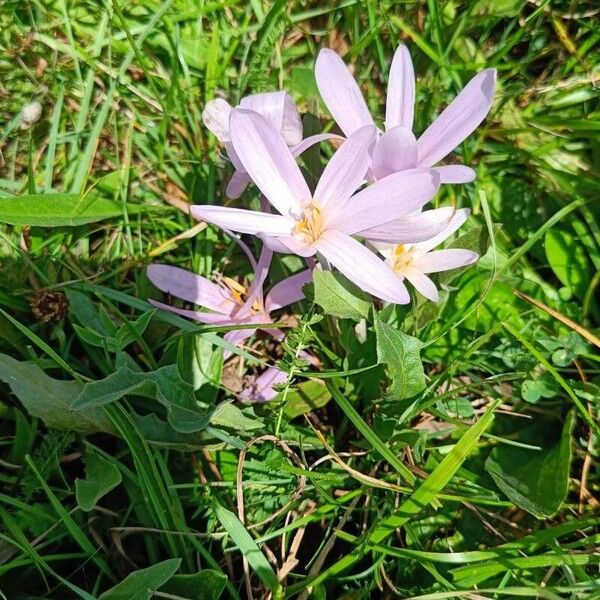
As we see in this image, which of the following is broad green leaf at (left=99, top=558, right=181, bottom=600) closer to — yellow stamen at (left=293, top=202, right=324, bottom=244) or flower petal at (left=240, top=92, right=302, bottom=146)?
yellow stamen at (left=293, top=202, right=324, bottom=244)

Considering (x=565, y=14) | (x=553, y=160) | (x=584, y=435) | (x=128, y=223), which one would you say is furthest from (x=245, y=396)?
(x=565, y=14)

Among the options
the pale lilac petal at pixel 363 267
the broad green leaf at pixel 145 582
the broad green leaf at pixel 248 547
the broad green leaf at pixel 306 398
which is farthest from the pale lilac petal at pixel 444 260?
the broad green leaf at pixel 145 582

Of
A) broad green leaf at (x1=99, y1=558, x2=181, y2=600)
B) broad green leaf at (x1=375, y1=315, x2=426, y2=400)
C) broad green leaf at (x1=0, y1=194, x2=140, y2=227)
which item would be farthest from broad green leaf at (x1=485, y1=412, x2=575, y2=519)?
broad green leaf at (x1=0, y1=194, x2=140, y2=227)

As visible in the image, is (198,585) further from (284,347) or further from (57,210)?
(57,210)

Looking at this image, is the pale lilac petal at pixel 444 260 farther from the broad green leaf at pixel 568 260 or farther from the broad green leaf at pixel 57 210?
the broad green leaf at pixel 57 210

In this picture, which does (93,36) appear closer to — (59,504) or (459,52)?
(459,52)

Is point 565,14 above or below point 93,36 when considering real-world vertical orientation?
below

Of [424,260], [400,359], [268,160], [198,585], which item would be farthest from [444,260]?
[198,585]
